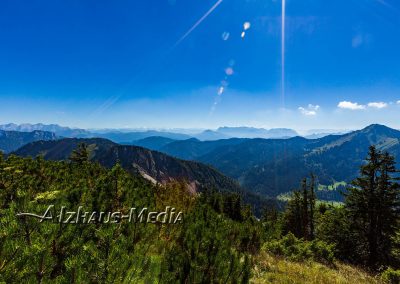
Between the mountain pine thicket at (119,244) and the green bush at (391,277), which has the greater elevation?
the mountain pine thicket at (119,244)

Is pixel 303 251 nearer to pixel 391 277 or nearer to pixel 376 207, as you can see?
pixel 391 277

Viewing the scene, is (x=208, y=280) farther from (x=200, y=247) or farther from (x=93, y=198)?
(x=93, y=198)

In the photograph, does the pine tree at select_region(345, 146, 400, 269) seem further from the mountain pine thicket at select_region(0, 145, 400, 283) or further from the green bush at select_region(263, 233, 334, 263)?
the mountain pine thicket at select_region(0, 145, 400, 283)

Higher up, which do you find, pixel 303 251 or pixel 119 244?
pixel 119 244

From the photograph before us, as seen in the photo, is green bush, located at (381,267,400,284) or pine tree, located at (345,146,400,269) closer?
green bush, located at (381,267,400,284)

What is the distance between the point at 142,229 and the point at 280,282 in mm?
5422

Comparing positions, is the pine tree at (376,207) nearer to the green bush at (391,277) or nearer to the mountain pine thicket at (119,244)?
the mountain pine thicket at (119,244)

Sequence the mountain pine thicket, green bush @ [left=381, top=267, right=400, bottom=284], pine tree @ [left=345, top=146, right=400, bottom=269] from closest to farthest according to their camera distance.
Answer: the mountain pine thicket < green bush @ [left=381, top=267, right=400, bottom=284] < pine tree @ [left=345, top=146, right=400, bottom=269]

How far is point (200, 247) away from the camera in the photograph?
722 centimetres

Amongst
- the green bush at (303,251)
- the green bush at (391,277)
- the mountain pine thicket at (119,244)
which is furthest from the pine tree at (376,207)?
the green bush at (391,277)

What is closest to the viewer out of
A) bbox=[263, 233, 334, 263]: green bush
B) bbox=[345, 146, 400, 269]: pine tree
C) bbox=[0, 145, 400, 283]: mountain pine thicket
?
bbox=[0, 145, 400, 283]: mountain pine thicket

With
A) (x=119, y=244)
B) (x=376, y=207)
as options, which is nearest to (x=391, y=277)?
(x=119, y=244)

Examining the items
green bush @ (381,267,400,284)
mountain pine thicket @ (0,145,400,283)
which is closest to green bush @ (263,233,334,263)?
mountain pine thicket @ (0,145,400,283)

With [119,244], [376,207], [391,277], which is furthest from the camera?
[376,207]
